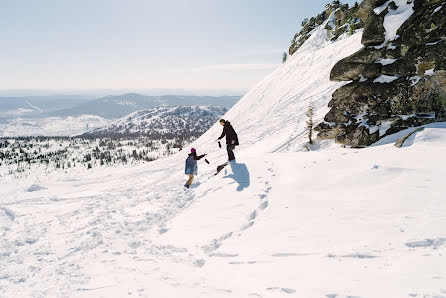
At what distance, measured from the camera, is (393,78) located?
41.1 feet

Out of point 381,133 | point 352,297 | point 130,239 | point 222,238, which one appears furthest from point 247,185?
point 381,133

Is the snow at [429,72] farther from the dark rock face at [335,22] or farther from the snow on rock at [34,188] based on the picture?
the snow on rock at [34,188]

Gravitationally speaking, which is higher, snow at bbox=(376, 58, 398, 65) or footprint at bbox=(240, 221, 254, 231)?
snow at bbox=(376, 58, 398, 65)

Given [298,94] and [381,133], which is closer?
[381,133]

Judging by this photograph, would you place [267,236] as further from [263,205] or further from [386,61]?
[386,61]

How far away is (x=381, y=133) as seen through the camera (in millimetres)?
12234

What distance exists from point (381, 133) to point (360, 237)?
29.9 feet

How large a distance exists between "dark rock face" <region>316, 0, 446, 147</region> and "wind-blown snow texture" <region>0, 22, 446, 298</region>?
1.59 meters

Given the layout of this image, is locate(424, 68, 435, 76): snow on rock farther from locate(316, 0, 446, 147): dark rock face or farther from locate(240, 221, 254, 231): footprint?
locate(240, 221, 254, 231): footprint

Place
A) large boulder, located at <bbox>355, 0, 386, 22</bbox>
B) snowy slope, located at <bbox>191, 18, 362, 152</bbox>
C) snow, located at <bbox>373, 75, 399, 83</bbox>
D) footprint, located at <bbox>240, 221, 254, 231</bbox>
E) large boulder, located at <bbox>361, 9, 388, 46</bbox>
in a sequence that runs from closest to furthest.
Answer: footprint, located at <bbox>240, 221, 254, 231</bbox>, snow, located at <bbox>373, 75, 399, 83</bbox>, large boulder, located at <bbox>361, 9, 388, 46</bbox>, large boulder, located at <bbox>355, 0, 386, 22</bbox>, snowy slope, located at <bbox>191, 18, 362, 152</bbox>

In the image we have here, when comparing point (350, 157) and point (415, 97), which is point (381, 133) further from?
point (350, 157)

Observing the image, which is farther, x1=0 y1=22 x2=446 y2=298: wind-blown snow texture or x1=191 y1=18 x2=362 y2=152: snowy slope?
x1=191 y1=18 x2=362 y2=152: snowy slope

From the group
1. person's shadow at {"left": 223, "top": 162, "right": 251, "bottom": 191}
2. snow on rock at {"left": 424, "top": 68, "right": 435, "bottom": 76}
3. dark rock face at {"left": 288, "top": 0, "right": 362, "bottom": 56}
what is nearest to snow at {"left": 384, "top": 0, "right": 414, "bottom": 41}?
snow on rock at {"left": 424, "top": 68, "right": 435, "bottom": 76}

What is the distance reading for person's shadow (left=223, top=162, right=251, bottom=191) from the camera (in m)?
10.7
